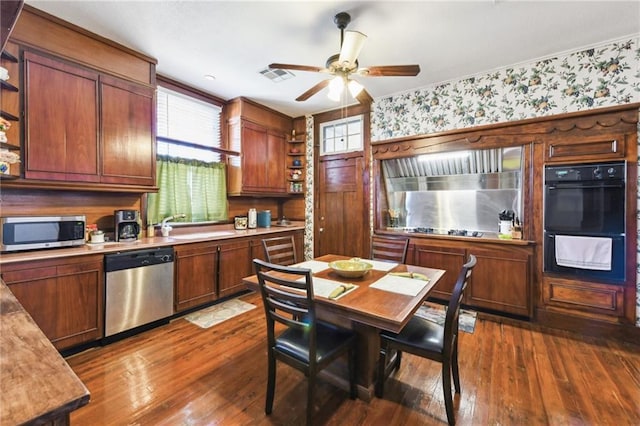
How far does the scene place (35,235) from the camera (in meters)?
2.29

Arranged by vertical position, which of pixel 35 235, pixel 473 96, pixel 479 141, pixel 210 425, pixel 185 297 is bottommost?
pixel 210 425

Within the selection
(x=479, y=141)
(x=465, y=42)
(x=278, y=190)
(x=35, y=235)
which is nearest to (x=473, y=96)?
(x=479, y=141)

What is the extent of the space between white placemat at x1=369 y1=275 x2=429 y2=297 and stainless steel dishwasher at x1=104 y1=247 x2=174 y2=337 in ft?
7.30

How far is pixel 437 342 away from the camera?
1719mm

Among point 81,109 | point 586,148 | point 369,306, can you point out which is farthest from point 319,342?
point 586,148

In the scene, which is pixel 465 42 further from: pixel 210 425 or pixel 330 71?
pixel 210 425

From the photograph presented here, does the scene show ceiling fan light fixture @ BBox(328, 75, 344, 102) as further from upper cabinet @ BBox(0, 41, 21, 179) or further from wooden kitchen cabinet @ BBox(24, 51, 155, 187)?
upper cabinet @ BBox(0, 41, 21, 179)

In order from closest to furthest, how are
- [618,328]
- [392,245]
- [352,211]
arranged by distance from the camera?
[618,328], [392,245], [352,211]

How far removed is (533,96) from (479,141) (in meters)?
0.66

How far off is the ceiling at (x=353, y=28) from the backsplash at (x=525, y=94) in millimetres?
130

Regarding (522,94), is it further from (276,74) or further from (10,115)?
(10,115)

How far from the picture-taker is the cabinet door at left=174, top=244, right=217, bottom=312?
120 inches

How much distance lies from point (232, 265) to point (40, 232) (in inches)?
72.1

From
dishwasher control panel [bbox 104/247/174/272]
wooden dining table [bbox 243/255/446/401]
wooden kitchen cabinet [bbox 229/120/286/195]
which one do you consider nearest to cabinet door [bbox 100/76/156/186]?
dishwasher control panel [bbox 104/247/174/272]
